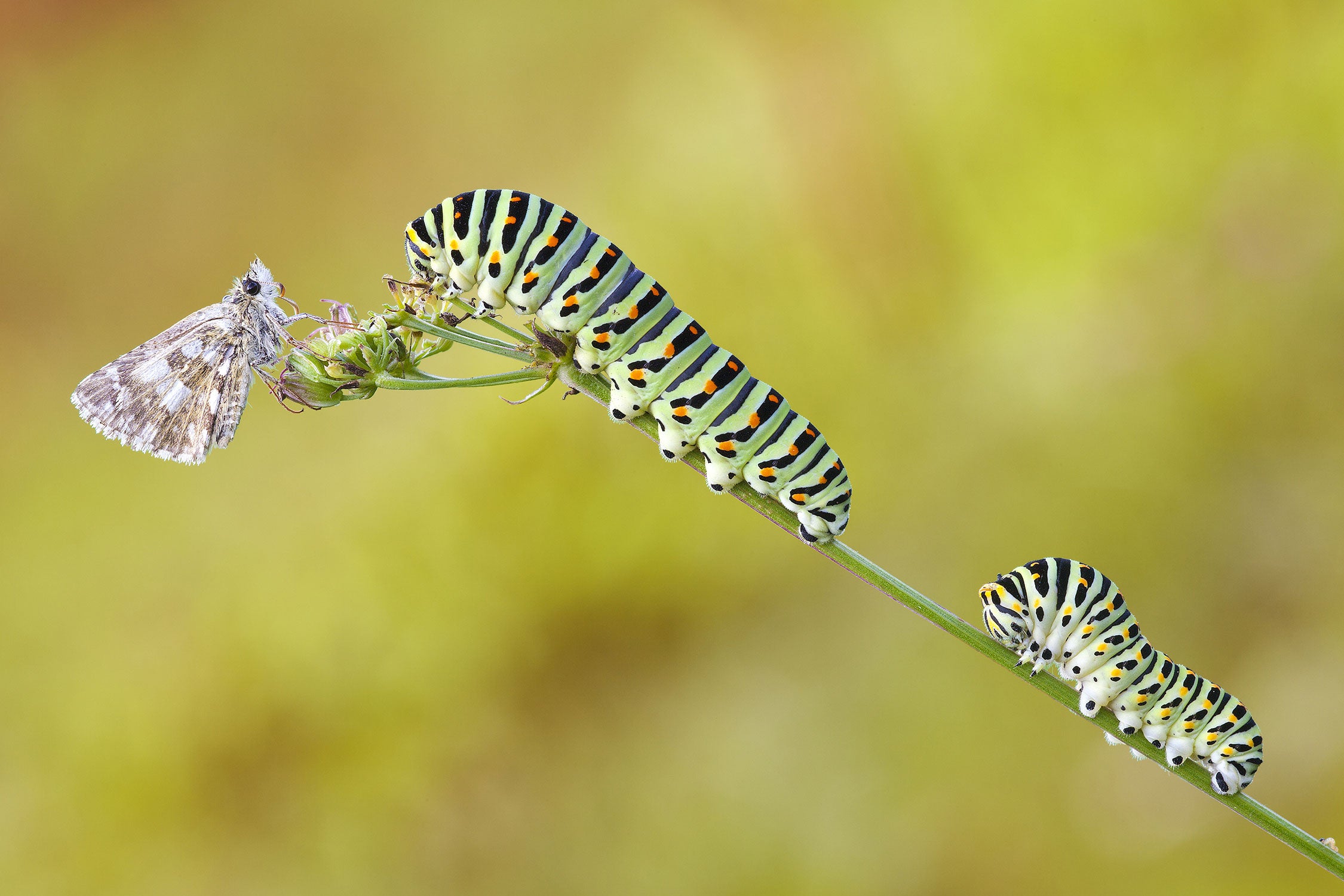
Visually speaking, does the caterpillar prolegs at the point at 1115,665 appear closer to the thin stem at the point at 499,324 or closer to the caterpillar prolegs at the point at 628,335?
the caterpillar prolegs at the point at 628,335

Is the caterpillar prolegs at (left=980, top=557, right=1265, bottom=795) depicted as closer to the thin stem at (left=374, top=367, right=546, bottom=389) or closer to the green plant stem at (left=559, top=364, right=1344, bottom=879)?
the green plant stem at (left=559, top=364, right=1344, bottom=879)

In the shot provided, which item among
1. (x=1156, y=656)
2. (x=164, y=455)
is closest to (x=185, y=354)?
(x=164, y=455)

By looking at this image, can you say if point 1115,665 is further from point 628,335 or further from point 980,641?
point 628,335

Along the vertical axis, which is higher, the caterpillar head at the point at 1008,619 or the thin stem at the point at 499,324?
the caterpillar head at the point at 1008,619

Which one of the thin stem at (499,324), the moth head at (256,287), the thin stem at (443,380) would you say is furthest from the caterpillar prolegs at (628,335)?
the moth head at (256,287)

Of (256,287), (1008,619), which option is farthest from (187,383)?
(1008,619)

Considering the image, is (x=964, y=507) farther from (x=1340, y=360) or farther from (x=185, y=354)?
(x=185, y=354)
